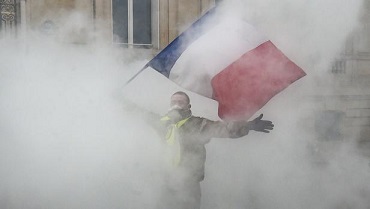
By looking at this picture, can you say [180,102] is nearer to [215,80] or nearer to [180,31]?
[215,80]

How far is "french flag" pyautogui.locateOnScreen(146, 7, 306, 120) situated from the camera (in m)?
3.55

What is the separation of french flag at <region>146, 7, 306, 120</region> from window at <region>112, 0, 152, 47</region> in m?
2.24

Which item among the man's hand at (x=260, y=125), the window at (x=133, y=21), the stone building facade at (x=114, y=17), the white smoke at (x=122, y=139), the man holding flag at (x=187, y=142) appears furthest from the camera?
the window at (x=133, y=21)

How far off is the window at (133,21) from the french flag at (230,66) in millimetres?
2237

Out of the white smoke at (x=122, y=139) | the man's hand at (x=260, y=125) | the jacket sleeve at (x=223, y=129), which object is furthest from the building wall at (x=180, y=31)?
the man's hand at (x=260, y=125)

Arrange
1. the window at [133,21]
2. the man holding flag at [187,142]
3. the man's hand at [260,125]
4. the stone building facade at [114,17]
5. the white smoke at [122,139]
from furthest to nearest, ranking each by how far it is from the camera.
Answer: the window at [133,21] → the stone building facade at [114,17] → the white smoke at [122,139] → the man holding flag at [187,142] → the man's hand at [260,125]

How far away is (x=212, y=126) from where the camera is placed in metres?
3.76

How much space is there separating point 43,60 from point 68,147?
34.3 inches

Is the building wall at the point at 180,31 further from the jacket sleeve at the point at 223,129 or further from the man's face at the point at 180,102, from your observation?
the jacket sleeve at the point at 223,129

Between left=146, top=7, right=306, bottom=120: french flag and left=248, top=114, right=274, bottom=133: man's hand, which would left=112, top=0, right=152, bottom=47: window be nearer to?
left=146, top=7, right=306, bottom=120: french flag

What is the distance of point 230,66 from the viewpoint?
11.8 feet

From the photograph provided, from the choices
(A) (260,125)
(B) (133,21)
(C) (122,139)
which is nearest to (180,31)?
(B) (133,21)

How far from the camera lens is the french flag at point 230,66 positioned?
3.55 metres

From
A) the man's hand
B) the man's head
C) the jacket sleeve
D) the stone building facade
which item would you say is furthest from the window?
the man's hand
